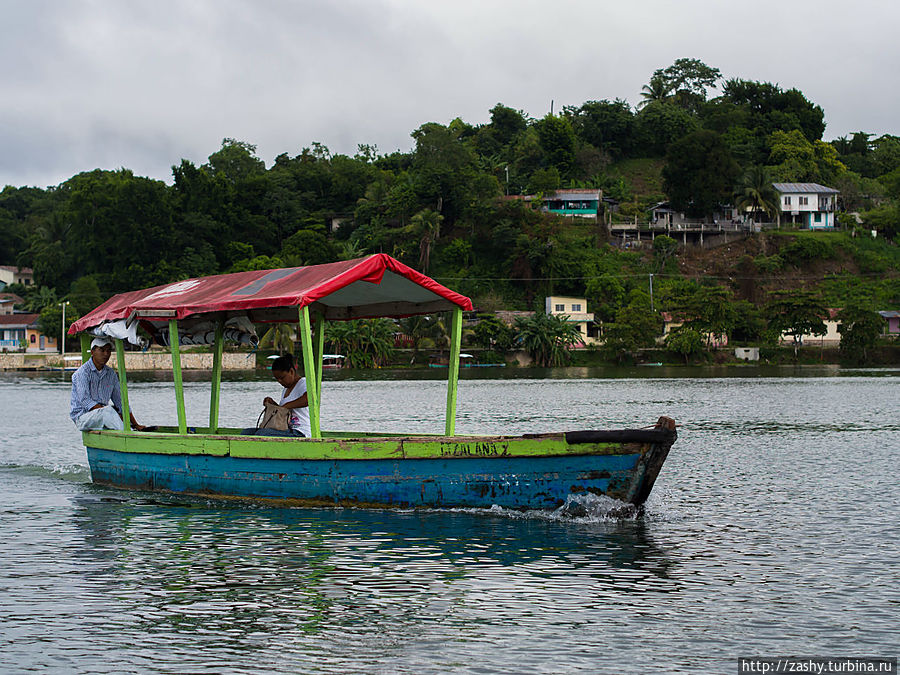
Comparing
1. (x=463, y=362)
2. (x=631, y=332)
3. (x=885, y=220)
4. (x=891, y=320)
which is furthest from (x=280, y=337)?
(x=885, y=220)

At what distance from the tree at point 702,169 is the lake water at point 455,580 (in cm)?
9899

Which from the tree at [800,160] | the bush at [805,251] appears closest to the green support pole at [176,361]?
the bush at [805,251]

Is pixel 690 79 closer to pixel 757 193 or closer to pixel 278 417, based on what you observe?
pixel 757 193

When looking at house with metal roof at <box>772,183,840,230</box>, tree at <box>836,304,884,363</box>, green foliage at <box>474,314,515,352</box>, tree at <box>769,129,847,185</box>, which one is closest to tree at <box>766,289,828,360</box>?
tree at <box>836,304,884,363</box>

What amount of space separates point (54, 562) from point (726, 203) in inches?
4574

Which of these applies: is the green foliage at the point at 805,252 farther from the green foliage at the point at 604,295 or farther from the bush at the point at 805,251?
the green foliage at the point at 604,295

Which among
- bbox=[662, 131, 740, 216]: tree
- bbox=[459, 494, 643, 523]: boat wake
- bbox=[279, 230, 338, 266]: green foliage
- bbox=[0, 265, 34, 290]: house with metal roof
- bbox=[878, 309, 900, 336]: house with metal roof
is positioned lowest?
bbox=[459, 494, 643, 523]: boat wake

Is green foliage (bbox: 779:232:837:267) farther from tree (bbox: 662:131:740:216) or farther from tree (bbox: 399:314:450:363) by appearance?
tree (bbox: 399:314:450:363)

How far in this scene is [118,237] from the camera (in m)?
109

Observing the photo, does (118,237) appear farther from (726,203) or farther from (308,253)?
(726,203)

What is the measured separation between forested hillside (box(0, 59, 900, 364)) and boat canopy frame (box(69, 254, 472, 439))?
68639mm

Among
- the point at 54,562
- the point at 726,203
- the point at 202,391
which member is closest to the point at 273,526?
the point at 54,562

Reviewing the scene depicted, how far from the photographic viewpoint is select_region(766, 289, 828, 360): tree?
79.2m

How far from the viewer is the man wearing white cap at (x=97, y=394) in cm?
1650
